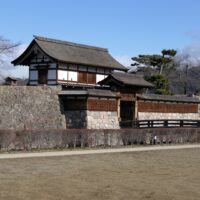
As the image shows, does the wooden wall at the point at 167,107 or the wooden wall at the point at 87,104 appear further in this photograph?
the wooden wall at the point at 167,107

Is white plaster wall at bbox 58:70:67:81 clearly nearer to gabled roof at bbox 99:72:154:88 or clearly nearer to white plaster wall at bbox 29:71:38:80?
white plaster wall at bbox 29:71:38:80

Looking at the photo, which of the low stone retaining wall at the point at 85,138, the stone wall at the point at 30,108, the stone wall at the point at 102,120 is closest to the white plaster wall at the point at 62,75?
the stone wall at the point at 30,108

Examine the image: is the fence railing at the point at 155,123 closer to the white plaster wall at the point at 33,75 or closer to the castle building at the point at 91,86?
the castle building at the point at 91,86

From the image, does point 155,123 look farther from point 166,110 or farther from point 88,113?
point 88,113

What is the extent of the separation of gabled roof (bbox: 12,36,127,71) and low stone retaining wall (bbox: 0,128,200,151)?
47.4ft

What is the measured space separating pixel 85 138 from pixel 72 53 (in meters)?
19.7

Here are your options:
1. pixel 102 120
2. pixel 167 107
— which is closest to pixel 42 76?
pixel 102 120

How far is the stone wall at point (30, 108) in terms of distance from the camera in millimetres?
31562

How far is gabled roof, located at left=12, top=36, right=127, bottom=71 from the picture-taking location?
40094 millimetres

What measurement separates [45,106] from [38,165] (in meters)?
18.4

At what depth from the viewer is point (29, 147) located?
2138 cm

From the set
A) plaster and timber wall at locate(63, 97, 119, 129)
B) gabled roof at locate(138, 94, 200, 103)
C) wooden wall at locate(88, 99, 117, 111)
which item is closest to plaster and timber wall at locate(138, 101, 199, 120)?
gabled roof at locate(138, 94, 200, 103)

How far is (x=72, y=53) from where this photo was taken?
42.1m

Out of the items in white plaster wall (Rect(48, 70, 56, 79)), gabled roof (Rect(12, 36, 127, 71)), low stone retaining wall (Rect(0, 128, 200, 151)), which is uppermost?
gabled roof (Rect(12, 36, 127, 71))
